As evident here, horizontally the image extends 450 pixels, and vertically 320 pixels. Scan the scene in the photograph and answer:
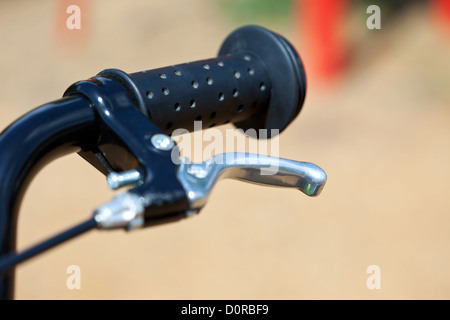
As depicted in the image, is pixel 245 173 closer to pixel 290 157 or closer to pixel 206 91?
pixel 206 91

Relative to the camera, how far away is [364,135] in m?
A: 4.14

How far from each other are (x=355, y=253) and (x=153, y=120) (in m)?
2.58

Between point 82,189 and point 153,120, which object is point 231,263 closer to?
point 82,189

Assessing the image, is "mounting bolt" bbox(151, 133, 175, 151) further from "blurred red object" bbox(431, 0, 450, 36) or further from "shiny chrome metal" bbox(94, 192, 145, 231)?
"blurred red object" bbox(431, 0, 450, 36)

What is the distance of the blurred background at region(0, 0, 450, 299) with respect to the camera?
3.16 metres

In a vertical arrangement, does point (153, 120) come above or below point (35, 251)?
above

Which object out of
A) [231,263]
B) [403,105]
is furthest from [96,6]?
[231,263]

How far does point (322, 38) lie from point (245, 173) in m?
4.23

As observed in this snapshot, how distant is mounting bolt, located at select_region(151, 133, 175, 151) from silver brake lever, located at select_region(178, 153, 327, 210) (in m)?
0.03

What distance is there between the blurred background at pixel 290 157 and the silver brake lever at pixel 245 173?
2171mm

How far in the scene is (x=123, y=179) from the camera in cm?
68

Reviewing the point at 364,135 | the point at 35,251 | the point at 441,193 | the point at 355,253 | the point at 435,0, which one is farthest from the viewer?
the point at 435,0

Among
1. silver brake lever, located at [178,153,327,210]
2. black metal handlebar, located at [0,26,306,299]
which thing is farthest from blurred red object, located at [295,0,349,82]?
silver brake lever, located at [178,153,327,210]

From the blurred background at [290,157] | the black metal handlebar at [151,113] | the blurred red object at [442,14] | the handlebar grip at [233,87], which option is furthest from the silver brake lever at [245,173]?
the blurred red object at [442,14]
